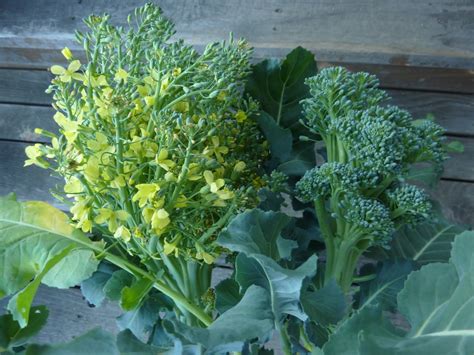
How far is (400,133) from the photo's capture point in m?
0.52

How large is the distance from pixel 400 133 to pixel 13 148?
31.5 inches

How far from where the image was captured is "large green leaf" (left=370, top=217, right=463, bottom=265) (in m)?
0.67

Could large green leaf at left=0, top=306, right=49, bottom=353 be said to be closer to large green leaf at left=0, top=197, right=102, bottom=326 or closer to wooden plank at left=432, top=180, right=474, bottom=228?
large green leaf at left=0, top=197, right=102, bottom=326

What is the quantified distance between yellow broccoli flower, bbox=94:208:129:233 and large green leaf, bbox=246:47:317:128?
0.81 feet

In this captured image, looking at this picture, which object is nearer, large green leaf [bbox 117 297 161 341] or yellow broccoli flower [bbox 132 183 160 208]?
yellow broccoli flower [bbox 132 183 160 208]

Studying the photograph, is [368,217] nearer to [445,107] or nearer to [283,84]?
[283,84]

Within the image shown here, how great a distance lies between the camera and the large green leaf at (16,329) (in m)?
0.59

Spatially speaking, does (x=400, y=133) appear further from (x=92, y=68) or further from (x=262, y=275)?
(x=92, y=68)

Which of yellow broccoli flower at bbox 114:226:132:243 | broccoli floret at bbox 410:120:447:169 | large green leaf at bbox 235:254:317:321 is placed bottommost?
large green leaf at bbox 235:254:317:321

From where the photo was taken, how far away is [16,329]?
0.60m

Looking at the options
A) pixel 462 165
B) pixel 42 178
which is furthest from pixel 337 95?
pixel 42 178

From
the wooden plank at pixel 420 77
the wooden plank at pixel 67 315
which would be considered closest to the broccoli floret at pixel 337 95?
the wooden plank at pixel 420 77

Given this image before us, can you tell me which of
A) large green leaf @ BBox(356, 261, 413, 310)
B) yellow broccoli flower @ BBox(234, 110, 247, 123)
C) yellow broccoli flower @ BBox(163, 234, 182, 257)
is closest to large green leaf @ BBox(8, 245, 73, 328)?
yellow broccoli flower @ BBox(163, 234, 182, 257)

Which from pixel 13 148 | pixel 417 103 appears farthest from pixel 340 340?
pixel 13 148
